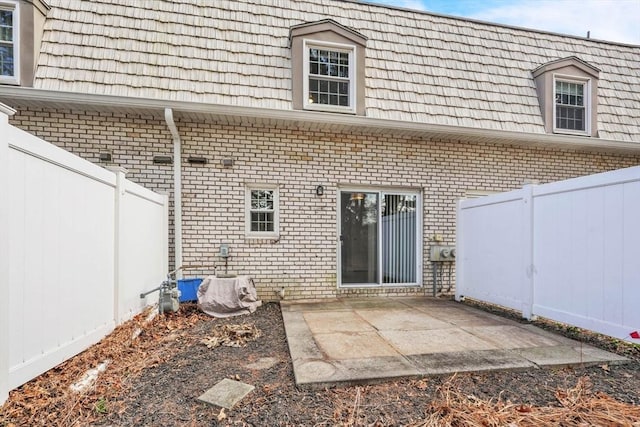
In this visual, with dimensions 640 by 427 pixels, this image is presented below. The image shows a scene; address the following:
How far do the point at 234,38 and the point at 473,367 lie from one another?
20.1ft

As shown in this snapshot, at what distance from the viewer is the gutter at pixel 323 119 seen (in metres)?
5.00

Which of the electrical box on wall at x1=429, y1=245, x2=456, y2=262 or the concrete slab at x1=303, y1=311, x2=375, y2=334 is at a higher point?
the electrical box on wall at x1=429, y1=245, x2=456, y2=262

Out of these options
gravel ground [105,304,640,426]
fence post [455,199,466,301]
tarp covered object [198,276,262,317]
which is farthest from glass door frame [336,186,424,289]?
gravel ground [105,304,640,426]

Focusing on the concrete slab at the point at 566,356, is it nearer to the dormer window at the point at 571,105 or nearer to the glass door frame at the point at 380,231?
the glass door frame at the point at 380,231

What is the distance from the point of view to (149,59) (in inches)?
218

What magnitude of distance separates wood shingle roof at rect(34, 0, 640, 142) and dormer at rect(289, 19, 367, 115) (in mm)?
218

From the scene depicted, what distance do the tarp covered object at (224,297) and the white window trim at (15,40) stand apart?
13.2 feet

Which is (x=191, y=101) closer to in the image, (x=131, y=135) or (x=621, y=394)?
(x=131, y=135)

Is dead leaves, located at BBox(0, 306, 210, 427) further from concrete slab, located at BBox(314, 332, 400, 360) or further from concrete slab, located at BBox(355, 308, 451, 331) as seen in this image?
concrete slab, located at BBox(355, 308, 451, 331)

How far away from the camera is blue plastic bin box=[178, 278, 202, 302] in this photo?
530 cm

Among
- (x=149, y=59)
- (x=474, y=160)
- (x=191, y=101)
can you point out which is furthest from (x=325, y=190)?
(x=149, y=59)

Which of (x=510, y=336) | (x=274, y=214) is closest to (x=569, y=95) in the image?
(x=510, y=336)

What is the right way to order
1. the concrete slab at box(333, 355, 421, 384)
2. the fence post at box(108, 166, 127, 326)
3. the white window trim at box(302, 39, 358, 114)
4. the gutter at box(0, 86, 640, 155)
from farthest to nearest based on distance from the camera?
the white window trim at box(302, 39, 358, 114) → the gutter at box(0, 86, 640, 155) → the fence post at box(108, 166, 127, 326) → the concrete slab at box(333, 355, 421, 384)

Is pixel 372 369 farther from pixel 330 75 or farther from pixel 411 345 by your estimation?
pixel 330 75
